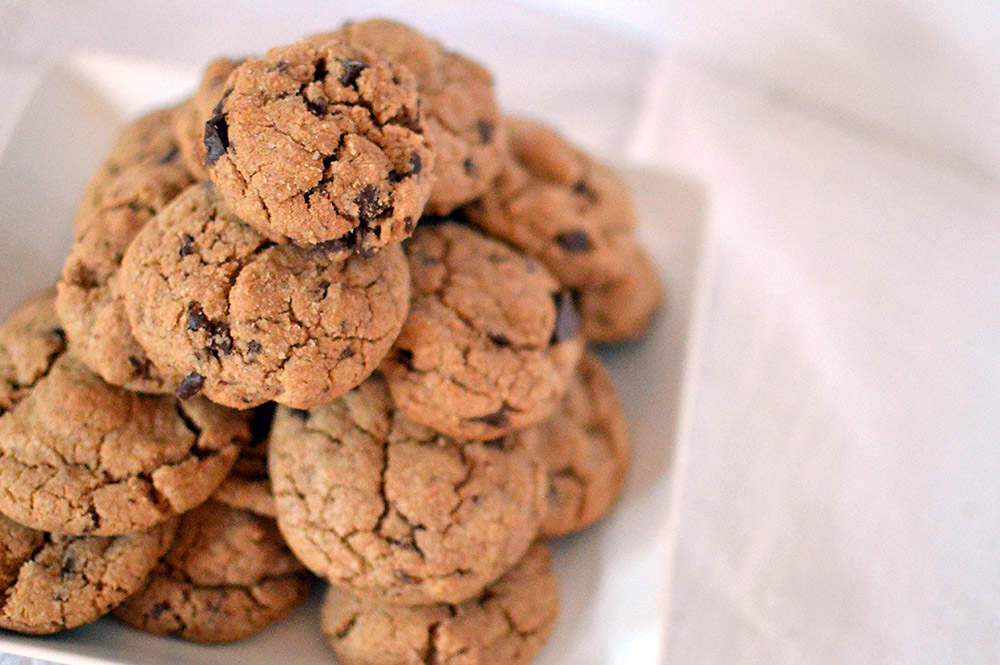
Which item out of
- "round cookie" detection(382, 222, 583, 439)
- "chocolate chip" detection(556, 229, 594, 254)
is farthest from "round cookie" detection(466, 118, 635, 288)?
"round cookie" detection(382, 222, 583, 439)

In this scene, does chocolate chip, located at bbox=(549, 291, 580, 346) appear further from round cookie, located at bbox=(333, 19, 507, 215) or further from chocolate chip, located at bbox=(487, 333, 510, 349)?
round cookie, located at bbox=(333, 19, 507, 215)

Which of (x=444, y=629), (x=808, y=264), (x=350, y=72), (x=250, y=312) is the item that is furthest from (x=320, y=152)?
(x=808, y=264)

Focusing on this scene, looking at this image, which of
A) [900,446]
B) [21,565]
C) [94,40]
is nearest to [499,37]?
[94,40]

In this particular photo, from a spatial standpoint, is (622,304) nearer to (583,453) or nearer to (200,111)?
(583,453)

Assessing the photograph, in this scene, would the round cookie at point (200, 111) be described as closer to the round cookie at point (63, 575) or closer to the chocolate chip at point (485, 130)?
the chocolate chip at point (485, 130)

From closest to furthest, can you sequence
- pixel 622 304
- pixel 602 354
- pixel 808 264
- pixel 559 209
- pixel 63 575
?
pixel 63 575, pixel 559 209, pixel 622 304, pixel 602 354, pixel 808 264

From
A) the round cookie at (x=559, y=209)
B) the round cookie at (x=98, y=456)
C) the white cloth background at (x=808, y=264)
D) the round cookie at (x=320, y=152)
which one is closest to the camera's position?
the round cookie at (x=320, y=152)

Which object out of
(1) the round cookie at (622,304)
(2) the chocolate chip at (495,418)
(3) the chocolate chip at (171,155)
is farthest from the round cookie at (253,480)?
(1) the round cookie at (622,304)
